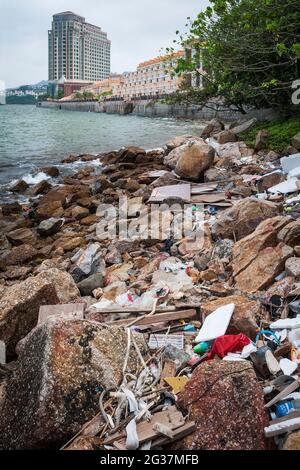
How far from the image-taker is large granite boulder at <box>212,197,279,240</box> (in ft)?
19.7

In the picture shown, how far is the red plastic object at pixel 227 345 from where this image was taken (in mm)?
3232

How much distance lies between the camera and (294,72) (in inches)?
508

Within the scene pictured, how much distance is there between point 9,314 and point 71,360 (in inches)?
56.2

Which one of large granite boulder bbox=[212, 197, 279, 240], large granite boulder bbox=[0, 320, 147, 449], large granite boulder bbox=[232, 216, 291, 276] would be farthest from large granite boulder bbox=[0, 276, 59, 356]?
large granite boulder bbox=[212, 197, 279, 240]

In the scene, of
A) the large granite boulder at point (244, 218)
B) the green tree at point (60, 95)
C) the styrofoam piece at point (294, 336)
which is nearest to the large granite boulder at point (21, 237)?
the large granite boulder at point (244, 218)

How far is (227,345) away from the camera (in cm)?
326

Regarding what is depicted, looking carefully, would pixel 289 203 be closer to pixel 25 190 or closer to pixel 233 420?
pixel 233 420

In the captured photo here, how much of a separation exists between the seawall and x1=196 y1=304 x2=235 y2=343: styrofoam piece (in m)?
13.5

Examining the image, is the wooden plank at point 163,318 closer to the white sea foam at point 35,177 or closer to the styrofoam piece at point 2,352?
A: the styrofoam piece at point 2,352

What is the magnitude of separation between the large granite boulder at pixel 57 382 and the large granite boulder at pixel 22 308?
3.26ft

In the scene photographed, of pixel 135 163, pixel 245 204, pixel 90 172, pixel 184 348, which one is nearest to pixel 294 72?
pixel 135 163

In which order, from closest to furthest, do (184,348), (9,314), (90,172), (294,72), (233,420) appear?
(233,420), (184,348), (9,314), (294,72), (90,172)

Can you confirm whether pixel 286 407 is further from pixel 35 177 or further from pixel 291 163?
pixel 35 177

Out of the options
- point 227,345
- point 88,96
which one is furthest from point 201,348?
point 88,96
